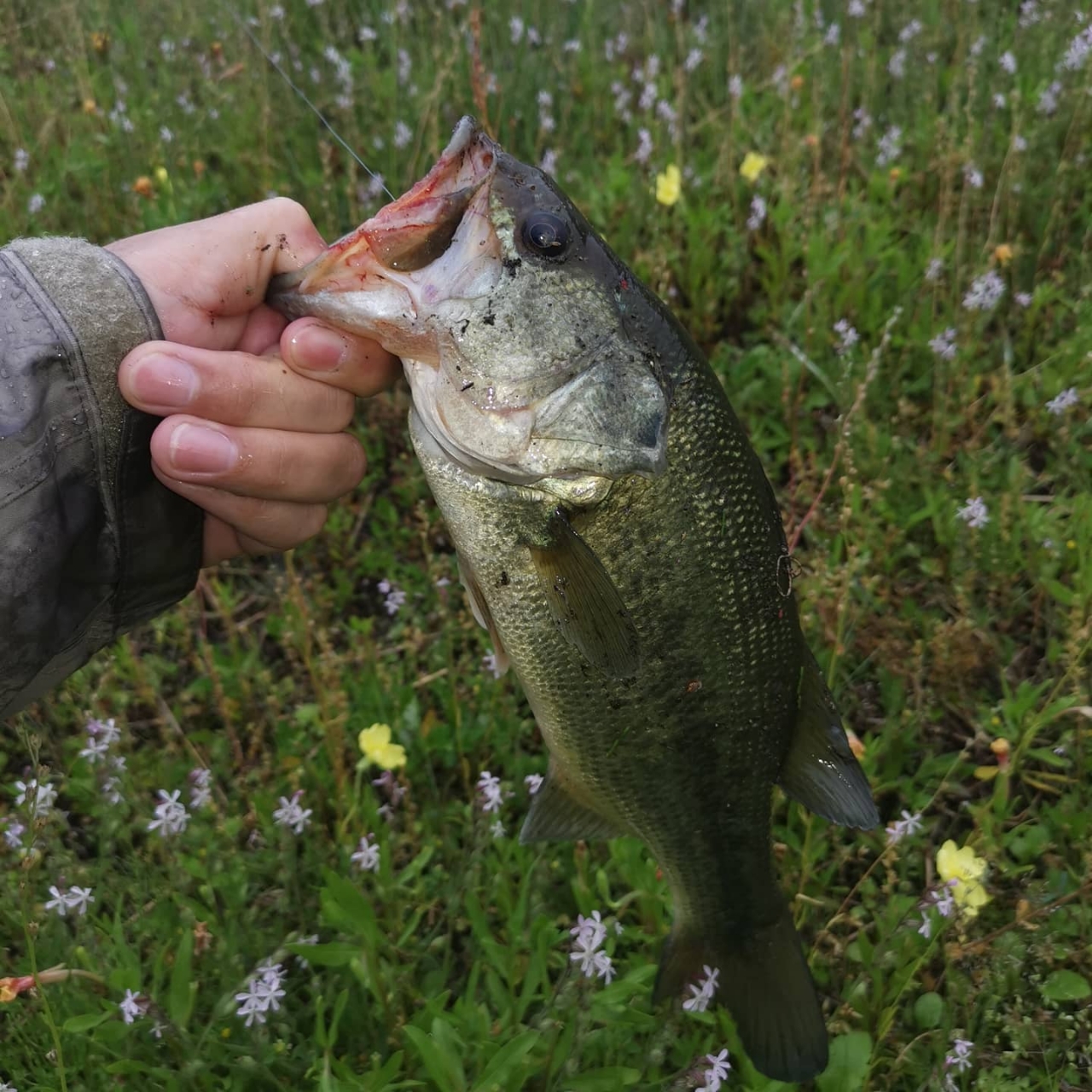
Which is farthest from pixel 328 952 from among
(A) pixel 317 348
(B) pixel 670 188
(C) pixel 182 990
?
(B) pixel 670 188

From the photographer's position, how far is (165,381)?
1.87 metres

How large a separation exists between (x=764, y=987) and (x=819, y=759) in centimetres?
51

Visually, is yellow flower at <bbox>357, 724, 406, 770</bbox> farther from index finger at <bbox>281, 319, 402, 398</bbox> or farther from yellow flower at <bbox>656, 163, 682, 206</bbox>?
yellow flower at <bbox>656, 163, 682, 206</bbox>

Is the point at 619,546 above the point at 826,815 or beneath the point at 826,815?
above

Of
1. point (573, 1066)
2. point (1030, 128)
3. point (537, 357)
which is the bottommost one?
point (573, 1066)

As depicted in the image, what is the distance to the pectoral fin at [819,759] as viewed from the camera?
2.11m

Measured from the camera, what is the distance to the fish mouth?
1.77m

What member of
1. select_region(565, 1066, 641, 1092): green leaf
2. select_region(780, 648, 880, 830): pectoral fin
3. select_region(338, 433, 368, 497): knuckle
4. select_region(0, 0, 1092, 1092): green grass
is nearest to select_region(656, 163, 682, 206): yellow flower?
select_region(0, 0, 1092, 1092): green grass

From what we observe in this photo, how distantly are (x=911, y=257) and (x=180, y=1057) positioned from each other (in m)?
3.92

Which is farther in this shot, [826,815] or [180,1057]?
[826,815]

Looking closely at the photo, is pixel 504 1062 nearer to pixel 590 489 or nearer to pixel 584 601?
pixel 584 601

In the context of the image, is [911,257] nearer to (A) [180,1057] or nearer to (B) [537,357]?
(B) [537,357]

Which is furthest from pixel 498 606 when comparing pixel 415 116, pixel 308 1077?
pixel 415 116

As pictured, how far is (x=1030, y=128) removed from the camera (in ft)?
14.2
